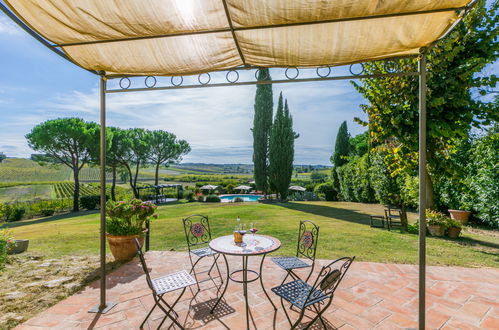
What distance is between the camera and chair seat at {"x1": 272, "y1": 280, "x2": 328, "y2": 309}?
2.11 meters

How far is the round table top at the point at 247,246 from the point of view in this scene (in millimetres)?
2524

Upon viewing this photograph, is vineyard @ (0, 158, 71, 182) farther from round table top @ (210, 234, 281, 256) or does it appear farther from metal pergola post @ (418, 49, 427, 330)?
metal pergola post @ (418, 49, 427, 330)

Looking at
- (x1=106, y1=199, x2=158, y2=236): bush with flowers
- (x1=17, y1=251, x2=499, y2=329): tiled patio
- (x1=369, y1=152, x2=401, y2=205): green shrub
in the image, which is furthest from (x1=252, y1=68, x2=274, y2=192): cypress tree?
(x1=17, y1=251, x2=499, y2=329): tiled patio

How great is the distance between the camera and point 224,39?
6.91 ft

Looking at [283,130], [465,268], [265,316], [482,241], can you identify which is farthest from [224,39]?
[283,130]

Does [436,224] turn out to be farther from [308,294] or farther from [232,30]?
[232,30]

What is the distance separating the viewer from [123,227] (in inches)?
175

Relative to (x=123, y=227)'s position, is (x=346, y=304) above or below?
below

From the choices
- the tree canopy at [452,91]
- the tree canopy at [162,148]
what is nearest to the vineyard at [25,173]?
the tree canopy at [162,148]


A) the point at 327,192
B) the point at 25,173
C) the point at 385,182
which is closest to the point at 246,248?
the point at 385,182

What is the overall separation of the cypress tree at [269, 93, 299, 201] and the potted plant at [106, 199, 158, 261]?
15.3 m

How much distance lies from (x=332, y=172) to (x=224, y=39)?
777 inches

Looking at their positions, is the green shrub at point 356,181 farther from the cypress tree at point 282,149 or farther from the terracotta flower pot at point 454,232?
the terracotta flower pot at point 454,232

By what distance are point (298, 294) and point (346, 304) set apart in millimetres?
930
